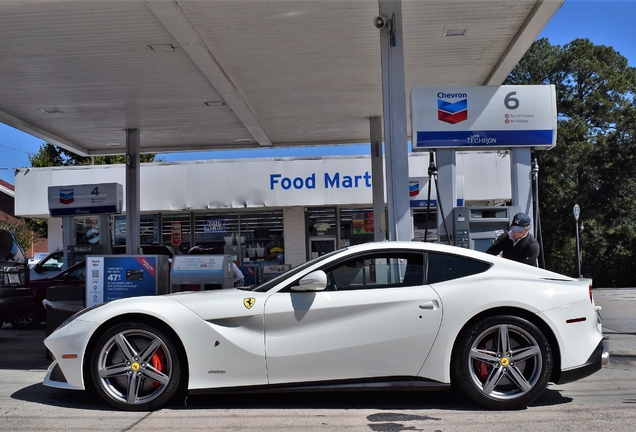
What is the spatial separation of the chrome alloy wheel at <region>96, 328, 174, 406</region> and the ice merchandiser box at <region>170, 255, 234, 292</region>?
3.90 meters

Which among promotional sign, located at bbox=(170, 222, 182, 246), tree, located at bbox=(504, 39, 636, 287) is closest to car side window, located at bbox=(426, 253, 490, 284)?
promotional sign, located at bbox=(170, 222, 182, 246)

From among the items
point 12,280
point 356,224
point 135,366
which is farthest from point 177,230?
point 135,366

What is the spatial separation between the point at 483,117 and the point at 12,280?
8.14 m

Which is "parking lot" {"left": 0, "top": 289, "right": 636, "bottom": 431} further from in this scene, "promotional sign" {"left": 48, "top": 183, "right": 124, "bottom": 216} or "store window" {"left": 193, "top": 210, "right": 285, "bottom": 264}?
"store window" {"left": 193, "top": 210, "right": 285, "bottom": 264}

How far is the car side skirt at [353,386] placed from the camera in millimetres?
5117

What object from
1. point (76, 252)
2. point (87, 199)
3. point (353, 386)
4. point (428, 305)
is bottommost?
point (353, 386)

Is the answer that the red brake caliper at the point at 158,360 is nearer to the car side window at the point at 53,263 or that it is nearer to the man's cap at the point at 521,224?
the man's cap at the point at 521,224

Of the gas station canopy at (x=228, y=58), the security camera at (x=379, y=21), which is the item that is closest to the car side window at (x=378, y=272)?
the security camera at (x=379, y=21)

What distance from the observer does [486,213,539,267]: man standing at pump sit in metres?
7.11

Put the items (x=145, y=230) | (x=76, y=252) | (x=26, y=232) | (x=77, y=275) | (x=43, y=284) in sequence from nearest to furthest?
(x=77, y=275) < (x=43, y=284) < (x=76, y=252) < (x=145, y=230) < (x=26, y=232)

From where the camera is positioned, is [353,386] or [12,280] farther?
[12,280]

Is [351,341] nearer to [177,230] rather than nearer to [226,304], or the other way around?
[226,304]

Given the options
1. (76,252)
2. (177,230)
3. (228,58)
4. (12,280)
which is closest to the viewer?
(12,280)

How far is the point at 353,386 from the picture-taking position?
5137 mm
